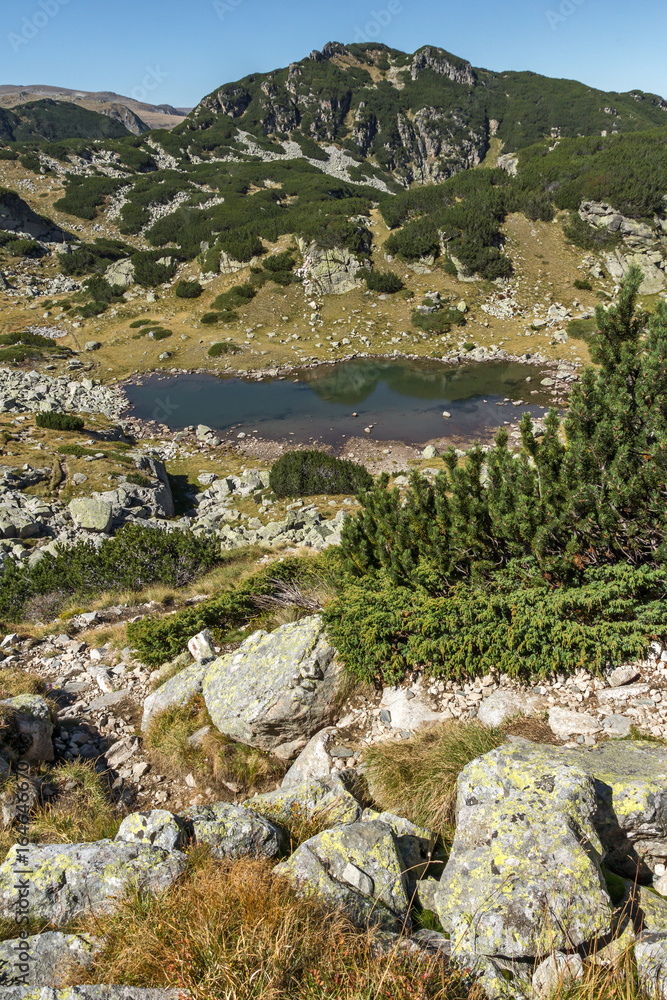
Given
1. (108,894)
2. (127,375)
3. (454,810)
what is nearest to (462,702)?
(454,810)

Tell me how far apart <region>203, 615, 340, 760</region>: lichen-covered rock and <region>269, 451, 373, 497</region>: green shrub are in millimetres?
13346

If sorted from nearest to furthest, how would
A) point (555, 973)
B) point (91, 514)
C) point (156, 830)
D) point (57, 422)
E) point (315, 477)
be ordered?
1. point (555, 973)
2. point (156, 830)
3. point (91, 514)
4. point (315, 477)
5. point (57, 422)

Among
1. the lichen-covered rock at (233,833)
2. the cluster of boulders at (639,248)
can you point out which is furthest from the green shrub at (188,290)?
the lichen-covered rock at (233,833)

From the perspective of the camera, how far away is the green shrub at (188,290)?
45.7 meters

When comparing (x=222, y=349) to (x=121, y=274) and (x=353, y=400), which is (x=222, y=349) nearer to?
(x=353, y=400)

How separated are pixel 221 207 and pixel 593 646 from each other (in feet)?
208

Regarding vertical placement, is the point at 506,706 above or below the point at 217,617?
above

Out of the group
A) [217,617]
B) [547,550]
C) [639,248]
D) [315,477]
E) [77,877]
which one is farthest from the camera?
[639,248]

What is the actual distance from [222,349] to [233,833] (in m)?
38.8

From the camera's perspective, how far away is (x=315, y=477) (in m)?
20.0

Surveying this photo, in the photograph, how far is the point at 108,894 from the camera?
3377mm

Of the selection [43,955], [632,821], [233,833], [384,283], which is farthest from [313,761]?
[384,283]

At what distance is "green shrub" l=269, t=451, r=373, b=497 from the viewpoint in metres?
A: 19.9

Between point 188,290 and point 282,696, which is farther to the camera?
point 188,290
